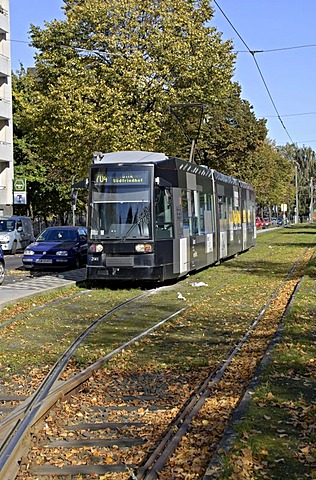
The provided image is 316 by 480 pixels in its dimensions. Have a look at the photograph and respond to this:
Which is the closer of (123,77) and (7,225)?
(123,77)

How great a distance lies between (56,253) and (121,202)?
8.88m

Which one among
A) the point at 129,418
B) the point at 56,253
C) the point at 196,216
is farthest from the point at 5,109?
the point at 129,418

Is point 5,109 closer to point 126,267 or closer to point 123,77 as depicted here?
point 123,77

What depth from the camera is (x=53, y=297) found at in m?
17.0

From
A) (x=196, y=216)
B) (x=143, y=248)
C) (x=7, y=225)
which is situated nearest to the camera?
(x=143, y=248)

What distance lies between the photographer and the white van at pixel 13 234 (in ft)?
119

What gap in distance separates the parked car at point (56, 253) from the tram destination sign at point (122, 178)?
849cm

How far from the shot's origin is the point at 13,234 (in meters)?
36.6

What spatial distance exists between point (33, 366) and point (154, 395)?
2.01 metres

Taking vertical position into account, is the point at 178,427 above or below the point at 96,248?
below

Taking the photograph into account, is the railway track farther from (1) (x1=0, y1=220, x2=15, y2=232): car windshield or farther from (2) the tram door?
(1) (x1=0, y1=220, x2=15, y2=232): car windshield

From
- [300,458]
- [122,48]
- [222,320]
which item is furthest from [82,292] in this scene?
[122,48]

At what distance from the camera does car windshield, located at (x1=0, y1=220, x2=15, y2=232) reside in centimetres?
3678

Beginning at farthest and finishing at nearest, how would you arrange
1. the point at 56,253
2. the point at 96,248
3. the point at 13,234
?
the point at 13,234
the point at 56,253
the point at 96,248
